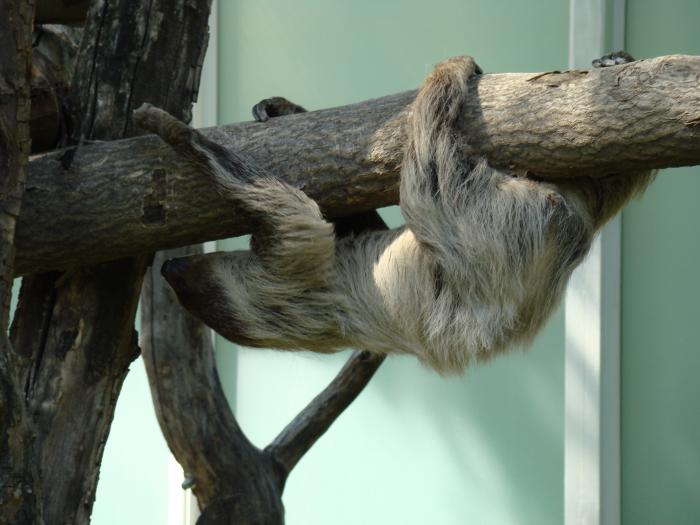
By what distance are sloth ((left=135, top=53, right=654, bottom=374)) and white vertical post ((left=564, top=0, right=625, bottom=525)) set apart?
1.92 meters

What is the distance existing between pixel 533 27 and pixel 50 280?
316cm

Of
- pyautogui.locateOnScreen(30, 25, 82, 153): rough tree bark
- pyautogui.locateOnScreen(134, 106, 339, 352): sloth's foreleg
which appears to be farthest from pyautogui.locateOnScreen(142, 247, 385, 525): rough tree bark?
pyautogui.locateOnScreen(30, 25, 82, 153): rough tree bark

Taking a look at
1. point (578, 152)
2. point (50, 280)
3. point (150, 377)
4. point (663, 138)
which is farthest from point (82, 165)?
point (663, 138)

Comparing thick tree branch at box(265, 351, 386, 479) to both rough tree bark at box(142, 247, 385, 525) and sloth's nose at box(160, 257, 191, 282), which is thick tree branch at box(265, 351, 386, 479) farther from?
sloth's nose at box(160, 257, 191, 282)

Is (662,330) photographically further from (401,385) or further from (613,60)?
(613,60)

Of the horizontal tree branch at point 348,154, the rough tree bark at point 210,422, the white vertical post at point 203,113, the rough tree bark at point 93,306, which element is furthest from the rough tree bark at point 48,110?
the white vertical post at point 203,113

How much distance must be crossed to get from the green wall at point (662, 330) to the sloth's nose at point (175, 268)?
2.66 metres

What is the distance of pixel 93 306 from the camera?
372 centimetres

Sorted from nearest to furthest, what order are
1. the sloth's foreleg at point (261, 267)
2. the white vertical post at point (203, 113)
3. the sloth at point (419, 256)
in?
1. the sloth at point (419, 256)
2. the sloth's foreleg at point (261, 267)
3. the white vertical post at point (203, 113)

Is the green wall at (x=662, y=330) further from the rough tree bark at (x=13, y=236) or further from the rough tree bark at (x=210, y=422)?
the rough tree bark at (x=13, y=236)

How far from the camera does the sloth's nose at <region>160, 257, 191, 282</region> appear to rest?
3676 millimetres

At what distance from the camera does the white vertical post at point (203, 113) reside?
6508 millimetres

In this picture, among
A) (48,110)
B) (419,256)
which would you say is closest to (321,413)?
(419,256)

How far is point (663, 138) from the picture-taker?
2.74 metres
